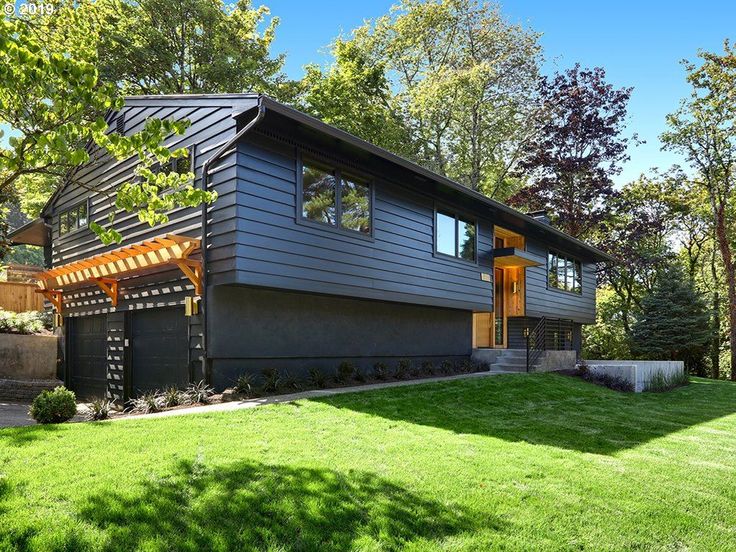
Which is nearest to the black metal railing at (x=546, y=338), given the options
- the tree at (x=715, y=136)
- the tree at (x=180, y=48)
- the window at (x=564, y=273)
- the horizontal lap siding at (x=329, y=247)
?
the window at (x=564, y=273)

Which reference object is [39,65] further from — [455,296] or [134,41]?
[134,41]

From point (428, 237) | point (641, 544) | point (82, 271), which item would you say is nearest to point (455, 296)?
point (428, 237)

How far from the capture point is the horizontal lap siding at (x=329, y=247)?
9031mm

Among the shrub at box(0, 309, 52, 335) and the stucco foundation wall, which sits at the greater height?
the shrub at box(0, 309, 52, 335)

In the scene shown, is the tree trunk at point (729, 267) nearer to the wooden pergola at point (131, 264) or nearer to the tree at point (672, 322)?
the tree at point (672, 322)

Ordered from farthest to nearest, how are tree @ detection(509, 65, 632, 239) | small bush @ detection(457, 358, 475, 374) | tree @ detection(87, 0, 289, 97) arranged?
tree @ detection(509, 65, 632, 239), tree @ detection(87, 0, 289, 97), small bush @ detection(457, 358, 475, 374)

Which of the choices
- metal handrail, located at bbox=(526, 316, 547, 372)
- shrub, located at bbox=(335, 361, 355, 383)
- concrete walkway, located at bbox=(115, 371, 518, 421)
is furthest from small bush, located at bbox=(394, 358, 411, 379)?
metal handrail, located at bbox=(526, 316, 547, 372)

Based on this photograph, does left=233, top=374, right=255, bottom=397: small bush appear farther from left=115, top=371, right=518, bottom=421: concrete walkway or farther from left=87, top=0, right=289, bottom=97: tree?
left=87, top=0, right=289, bottom=97: tree

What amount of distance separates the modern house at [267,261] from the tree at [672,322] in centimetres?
1137

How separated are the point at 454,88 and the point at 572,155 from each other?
6877mm

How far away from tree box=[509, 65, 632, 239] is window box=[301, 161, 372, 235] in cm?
1727

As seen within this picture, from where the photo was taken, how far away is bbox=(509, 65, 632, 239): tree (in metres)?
25.6

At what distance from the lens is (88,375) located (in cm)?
1327

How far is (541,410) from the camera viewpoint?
9.33 metres
